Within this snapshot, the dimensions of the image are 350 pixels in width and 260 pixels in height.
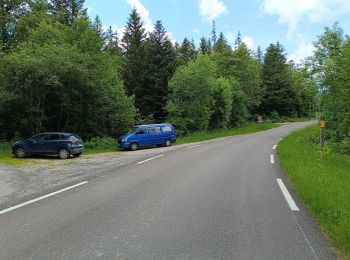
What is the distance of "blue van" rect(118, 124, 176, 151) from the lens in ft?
92.2

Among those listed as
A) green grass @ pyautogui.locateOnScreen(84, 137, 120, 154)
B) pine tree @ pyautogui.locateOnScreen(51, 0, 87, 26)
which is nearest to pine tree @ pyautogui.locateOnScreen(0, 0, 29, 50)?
pine tree @ pyautogui.locateOnScreen(51, 0, 87, 26)

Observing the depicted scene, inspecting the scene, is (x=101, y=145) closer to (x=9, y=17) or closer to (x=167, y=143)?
(x=167, y=143)

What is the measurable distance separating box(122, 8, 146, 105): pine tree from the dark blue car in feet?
81.4

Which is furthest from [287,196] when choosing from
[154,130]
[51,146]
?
[154,130]

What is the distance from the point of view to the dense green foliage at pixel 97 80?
2816 centimetres

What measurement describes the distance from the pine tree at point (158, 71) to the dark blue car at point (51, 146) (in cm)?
2367

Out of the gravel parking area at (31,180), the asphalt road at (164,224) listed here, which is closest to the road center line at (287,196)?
the asphalt road at (164,224)

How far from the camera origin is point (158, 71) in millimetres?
47375

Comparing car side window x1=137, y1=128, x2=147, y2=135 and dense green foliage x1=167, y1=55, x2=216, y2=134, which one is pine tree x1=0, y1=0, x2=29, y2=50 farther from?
car side window x1=137, y1=128, x2=147, y2=135

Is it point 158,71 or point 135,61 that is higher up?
point 135,61

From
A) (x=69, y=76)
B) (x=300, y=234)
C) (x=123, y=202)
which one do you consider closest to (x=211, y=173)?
(x=123, y=202)

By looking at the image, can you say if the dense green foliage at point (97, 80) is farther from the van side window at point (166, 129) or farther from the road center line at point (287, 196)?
the road center line at point (287, 196)

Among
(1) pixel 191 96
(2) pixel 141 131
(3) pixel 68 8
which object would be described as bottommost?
(2) pixel 141 131

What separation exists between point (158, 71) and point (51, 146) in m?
25.7
